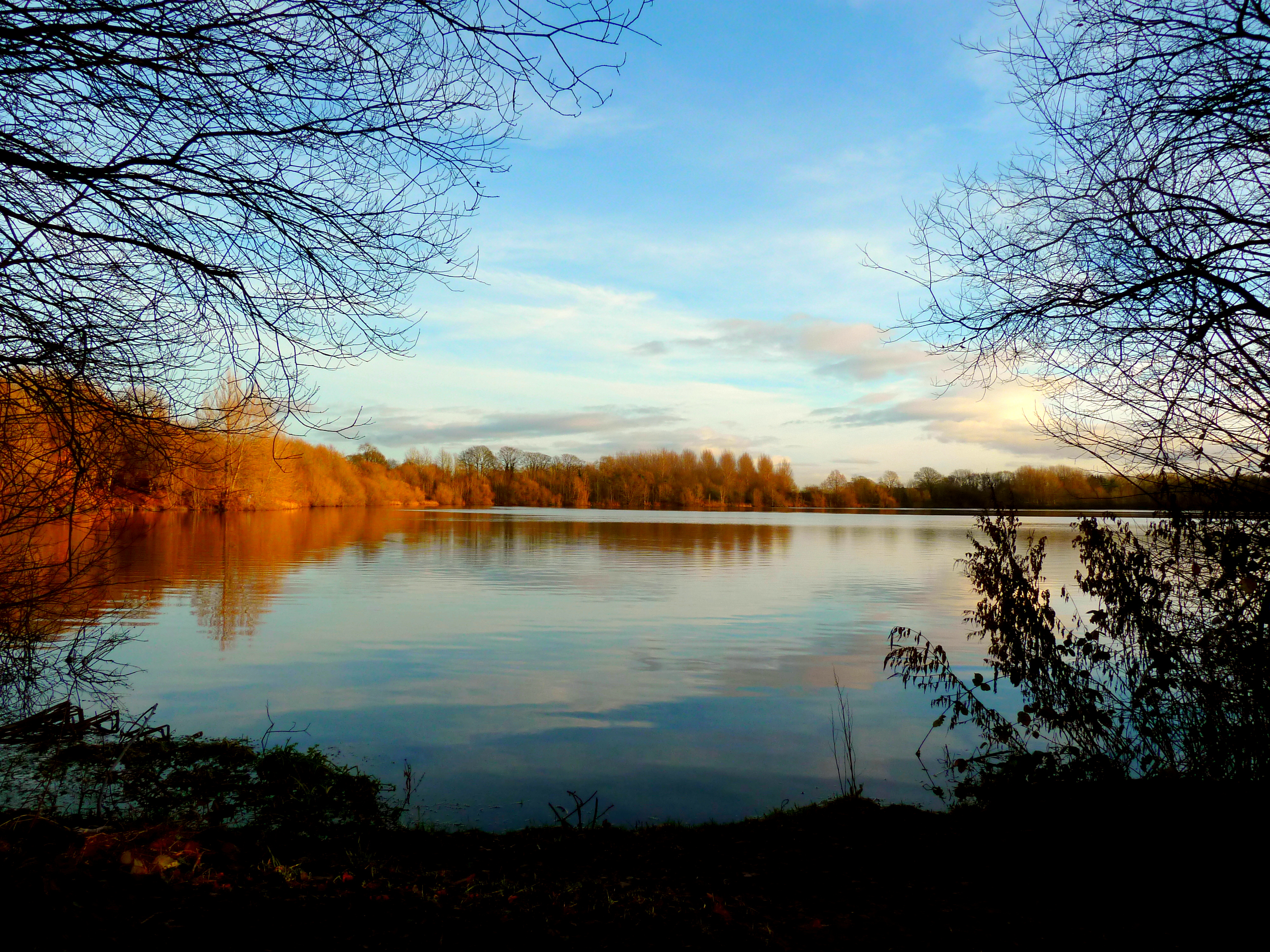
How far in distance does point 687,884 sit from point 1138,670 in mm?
6536

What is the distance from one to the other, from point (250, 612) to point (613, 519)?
5271 cm

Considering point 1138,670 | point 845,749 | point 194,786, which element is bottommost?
point 845,749

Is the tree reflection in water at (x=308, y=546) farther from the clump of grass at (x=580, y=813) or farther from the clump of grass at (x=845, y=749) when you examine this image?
the clump of grass at (x=845, y=749)

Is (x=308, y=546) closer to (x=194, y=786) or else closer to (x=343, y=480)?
(x=194, y=786)

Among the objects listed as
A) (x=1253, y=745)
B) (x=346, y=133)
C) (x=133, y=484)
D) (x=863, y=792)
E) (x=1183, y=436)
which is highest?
(x=346, y=133)

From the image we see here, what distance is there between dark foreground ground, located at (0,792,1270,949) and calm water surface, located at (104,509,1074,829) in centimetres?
111

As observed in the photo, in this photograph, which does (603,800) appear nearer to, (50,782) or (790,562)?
(50,782)

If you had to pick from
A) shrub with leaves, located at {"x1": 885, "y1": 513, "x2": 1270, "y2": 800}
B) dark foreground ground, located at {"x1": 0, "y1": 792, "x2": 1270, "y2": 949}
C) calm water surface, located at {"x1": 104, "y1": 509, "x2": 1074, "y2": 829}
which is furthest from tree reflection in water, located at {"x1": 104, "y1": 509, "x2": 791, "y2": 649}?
shrub with leaves, located at {"x1": 885, "y1": 513, "x2": 1270, "y2": 800}

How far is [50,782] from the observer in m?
6.12

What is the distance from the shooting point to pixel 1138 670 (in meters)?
8.56

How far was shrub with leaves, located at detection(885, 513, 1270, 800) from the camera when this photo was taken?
588 centimetres

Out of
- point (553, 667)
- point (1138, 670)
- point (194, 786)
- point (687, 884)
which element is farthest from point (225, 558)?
point (1138, 670)

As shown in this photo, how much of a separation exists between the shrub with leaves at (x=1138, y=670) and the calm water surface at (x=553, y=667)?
899mm

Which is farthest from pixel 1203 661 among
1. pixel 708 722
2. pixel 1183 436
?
pixel 708 722
